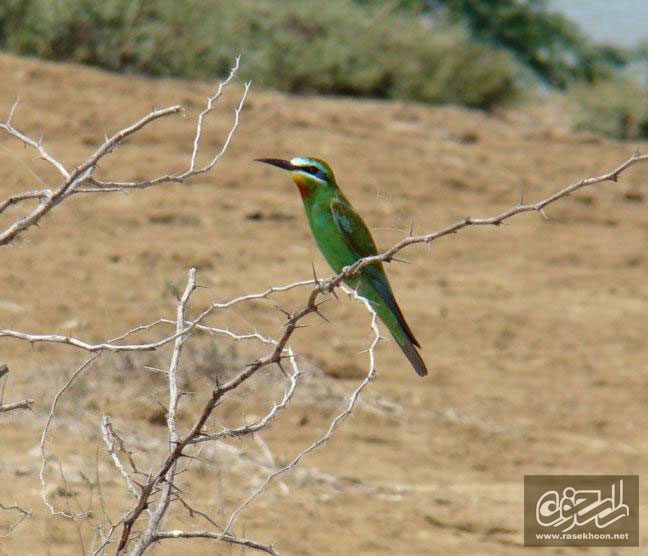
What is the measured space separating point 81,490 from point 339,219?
1274mm

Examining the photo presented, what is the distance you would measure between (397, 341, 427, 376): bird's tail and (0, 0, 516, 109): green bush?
19.8 feet

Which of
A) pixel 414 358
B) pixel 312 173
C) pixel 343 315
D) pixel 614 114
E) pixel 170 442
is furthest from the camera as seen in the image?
pixel 614 114

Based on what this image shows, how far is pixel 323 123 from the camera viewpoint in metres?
10.6

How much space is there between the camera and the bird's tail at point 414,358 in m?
3.76

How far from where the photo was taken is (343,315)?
739cm

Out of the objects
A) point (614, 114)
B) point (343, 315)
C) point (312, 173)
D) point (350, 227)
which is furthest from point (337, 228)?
point (614, 114)

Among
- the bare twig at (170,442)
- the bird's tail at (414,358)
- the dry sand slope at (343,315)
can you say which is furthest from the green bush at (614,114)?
the bare twig at (170,442)

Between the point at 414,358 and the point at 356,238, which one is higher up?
the point at 356,238

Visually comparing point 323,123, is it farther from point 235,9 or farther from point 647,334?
point 647,334

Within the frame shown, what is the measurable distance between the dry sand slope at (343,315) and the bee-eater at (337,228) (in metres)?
0.40

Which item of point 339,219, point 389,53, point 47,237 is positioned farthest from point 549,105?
point 339,219

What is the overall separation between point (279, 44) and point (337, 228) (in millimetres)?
7841

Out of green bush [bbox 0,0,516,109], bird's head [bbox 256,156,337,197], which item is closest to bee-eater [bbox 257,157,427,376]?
bird's head [bbox 256,156,337,197]

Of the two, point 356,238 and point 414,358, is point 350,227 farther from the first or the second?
point 414,358
